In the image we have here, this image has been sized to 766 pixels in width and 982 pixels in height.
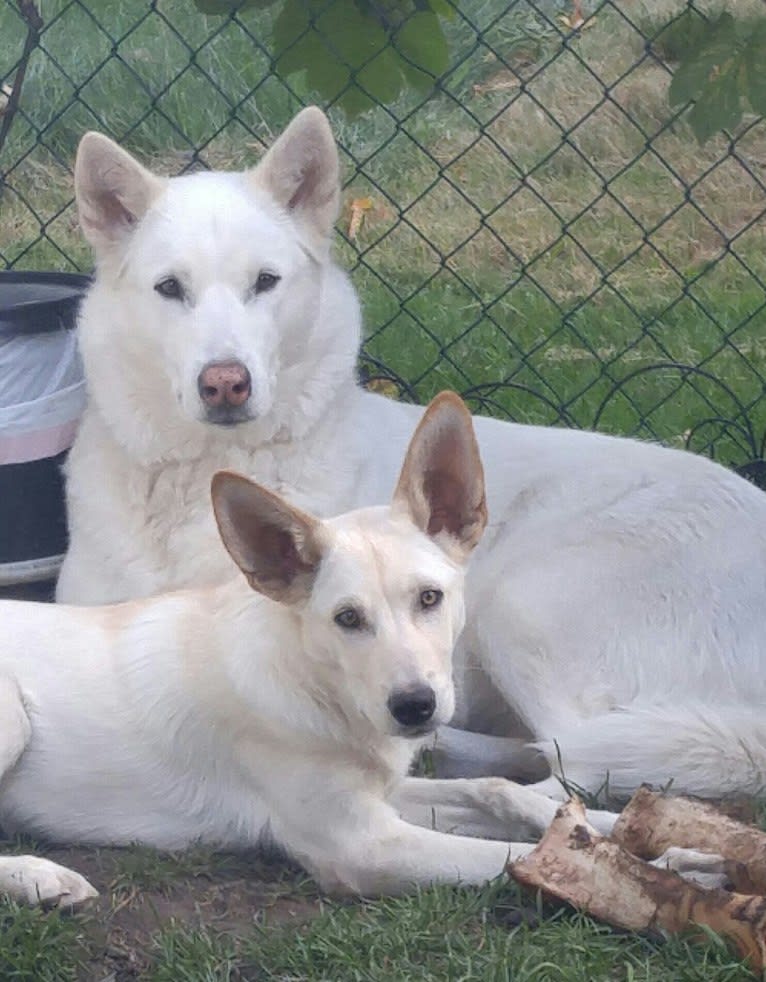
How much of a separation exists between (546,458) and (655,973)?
1616mm

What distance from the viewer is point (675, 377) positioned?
5836 millimetres

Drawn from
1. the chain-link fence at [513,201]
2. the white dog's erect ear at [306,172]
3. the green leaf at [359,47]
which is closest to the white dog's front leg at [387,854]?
the white dog's erect ear at [306,172]

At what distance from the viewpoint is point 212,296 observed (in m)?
3.48

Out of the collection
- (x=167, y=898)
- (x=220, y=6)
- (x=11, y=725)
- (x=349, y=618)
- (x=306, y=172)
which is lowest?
(x=167, y=898)

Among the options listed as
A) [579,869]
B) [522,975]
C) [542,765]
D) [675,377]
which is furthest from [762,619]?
[675,377]

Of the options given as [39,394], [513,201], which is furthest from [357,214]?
[39,394]

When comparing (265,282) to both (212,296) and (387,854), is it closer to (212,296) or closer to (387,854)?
(212,296)

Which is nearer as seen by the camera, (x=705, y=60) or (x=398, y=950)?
(x=398, y=950)

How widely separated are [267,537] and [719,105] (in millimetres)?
1281

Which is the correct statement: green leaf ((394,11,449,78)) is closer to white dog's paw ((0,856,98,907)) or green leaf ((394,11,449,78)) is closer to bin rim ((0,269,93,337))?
bin rim ((0,269,93,337))

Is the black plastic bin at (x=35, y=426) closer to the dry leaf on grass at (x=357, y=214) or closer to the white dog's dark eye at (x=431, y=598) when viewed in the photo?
the white dog's dark eye at (x=431, y=598)

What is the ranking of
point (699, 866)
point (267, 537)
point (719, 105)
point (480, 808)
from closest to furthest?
1. point (699, 866)
2. point (267, 537)
3. point (480, 808)
4. point (719, 105)

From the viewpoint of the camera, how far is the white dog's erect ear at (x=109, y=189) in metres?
3.59

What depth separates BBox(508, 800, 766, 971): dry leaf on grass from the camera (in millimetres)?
2547
